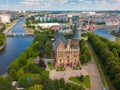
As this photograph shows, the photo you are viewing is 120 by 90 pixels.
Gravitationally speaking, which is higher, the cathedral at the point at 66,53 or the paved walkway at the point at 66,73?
the cathedral at the point at 66,53

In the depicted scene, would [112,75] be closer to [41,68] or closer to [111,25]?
[41,68]

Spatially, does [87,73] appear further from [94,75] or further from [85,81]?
[85,81]

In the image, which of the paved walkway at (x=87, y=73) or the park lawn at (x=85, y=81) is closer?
the park lawn at (x=85, y=81)

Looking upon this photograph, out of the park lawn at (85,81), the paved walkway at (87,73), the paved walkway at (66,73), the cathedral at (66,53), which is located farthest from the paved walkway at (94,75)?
the cathedral at (66,53)

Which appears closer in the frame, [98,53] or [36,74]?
[36,74]

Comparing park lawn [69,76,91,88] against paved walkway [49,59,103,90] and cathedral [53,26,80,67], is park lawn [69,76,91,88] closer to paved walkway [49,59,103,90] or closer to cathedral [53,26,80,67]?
paved walkway [49,59,103,90]

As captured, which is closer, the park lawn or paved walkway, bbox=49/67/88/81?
the park lawn

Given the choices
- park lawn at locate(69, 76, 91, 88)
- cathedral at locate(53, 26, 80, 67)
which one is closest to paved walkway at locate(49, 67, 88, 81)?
park lawn at locate(69, 76, 91, 88)

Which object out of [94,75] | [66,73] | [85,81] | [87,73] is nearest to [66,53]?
[66,73]

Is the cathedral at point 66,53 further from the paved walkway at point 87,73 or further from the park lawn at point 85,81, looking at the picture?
the park lawn at point 85,81

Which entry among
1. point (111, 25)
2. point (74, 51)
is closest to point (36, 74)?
point (74, 51)

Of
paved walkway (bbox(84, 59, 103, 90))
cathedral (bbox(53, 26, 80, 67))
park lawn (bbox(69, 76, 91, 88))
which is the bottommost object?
paved walkway (bbox(84, 59, 103, 90))
